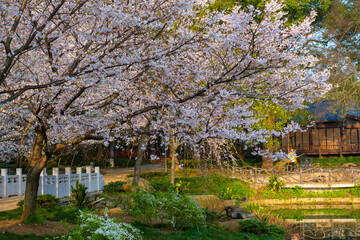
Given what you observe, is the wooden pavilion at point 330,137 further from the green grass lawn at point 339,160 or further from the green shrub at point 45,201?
the green shrub at point 45,201

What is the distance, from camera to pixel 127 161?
39094 millimetres

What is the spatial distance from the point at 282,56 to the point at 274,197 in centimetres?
1368

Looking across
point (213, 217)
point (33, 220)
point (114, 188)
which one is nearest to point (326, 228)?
point (213, 217)

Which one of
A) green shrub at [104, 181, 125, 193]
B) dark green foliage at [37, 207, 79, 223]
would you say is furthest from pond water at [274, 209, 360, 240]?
Answer: green shrub at [104, 181, 125, 193]

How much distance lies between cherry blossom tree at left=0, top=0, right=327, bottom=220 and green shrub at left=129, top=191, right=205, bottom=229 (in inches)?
114

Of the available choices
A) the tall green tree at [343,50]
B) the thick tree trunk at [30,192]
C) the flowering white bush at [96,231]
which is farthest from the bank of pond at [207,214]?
the tall green tree at [343,50]

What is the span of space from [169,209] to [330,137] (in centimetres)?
3291

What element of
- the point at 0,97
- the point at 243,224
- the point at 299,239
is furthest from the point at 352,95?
the point at 0,97

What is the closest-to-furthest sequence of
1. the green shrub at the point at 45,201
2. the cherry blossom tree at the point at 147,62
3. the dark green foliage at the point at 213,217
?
the cherry blossom tree at the point at 147,62
the green shrub at the point at 45,201
the dark green foliage at the point at 213,217

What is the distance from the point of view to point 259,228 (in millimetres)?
11812

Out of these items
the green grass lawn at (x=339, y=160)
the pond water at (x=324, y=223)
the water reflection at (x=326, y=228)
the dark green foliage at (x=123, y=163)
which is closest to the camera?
the water reflection at (x=326, y=228)

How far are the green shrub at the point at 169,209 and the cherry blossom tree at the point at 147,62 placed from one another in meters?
2.89

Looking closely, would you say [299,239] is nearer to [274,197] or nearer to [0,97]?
[274,197]

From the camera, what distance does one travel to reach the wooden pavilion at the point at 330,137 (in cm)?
3738
